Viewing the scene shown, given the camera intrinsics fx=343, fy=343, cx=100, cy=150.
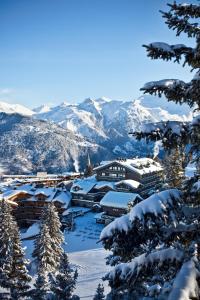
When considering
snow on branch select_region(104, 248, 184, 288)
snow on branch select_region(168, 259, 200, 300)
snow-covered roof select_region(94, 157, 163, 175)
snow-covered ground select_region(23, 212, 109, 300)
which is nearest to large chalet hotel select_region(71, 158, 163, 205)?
snow-covered roof select_region(94, 157, 163, 175)

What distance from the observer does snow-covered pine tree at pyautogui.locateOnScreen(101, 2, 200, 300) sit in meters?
6.46

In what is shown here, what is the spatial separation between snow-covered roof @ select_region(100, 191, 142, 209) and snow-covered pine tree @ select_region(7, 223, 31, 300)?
2735cm

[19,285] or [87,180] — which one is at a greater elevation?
[87,180]

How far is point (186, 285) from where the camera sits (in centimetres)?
514

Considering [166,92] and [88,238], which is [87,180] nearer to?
[88,238]

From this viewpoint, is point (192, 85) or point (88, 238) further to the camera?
point (88, 238)

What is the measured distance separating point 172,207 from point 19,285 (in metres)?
27.5

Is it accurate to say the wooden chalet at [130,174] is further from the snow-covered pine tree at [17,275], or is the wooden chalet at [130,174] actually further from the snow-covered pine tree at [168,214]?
the snow-covered pine tree at [168,214]

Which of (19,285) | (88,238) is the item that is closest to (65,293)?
(19,285)

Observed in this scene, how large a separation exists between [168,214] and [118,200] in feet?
177

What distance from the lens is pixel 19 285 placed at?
30281 mm

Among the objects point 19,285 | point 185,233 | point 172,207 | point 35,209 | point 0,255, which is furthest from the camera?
point 35,209

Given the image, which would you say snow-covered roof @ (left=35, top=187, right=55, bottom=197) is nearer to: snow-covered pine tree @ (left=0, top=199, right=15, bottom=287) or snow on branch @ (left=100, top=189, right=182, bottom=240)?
snow-covered pine tree @ (left=0, top=199, right=15, bottom=287)

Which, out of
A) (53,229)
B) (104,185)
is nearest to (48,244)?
(53,229)
